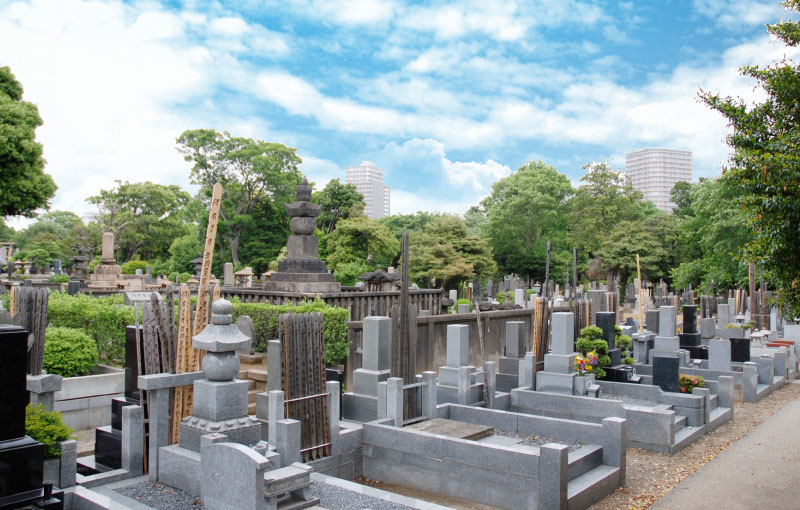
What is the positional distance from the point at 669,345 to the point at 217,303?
14.3 meters

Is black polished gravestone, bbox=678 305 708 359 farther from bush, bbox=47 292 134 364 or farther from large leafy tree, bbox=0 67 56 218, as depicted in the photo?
large leafy tree, bbox=0 67 56 218

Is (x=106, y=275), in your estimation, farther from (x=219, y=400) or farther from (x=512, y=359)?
(x=219, y=400)

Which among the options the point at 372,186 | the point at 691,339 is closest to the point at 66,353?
the point at 691,339

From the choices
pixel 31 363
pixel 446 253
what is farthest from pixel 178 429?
pixel 446 253

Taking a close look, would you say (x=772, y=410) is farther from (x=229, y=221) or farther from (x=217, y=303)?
(x=229, y=221)

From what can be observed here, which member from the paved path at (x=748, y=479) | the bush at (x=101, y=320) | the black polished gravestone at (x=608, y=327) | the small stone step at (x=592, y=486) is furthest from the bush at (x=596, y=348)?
the bush at (x=101, y=320)

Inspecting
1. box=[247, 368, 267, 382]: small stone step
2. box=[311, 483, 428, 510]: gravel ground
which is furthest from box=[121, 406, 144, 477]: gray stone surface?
box=[247, 368, 267, 382]: small stone step

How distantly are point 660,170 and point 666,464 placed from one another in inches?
5524

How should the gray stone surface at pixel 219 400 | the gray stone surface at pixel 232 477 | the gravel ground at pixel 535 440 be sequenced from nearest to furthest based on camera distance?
the gray stone surface at pixel 232 477 → the gray stone surface at pixel 219 400 → the gravel ground at pixel 535 440

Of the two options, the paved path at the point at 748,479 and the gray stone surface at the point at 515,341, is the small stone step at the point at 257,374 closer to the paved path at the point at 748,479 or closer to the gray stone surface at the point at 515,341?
the gray stone surface at the point at 515,341

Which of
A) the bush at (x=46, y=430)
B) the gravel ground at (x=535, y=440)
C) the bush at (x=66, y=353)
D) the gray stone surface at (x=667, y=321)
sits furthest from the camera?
the gray stone surface at (x=667, y=321)

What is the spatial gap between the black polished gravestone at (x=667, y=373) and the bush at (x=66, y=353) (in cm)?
1140

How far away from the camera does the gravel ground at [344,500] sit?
20.1 feet

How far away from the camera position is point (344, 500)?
21.0ft
